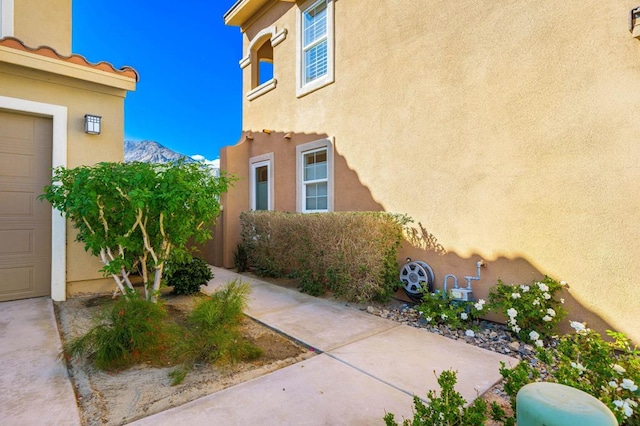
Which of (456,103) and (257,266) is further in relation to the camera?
(257,266)

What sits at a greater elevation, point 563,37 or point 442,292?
point 563,37

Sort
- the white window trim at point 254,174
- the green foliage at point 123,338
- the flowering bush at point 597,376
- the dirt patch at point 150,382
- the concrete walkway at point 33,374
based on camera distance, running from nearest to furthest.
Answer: the flowering bush at point 597,376 → the concrete walkway at point 33,374 → the dirt patch at point 150,382 → the green foliage at point 123,338 → the white window trim at point 254,174

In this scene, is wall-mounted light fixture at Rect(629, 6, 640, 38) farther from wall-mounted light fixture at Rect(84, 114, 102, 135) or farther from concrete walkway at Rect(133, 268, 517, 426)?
wall-mounted light fixture at Rect(84, 114, 102, 135)

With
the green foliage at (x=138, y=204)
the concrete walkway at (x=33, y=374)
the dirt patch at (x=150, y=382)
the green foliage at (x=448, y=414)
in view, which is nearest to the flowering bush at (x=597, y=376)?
the green foliage at (x=448, y=414)

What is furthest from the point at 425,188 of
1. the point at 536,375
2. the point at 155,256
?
the point at 155,256

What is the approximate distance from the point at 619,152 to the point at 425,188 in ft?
8.25

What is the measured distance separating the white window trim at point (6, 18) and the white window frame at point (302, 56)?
599 cm

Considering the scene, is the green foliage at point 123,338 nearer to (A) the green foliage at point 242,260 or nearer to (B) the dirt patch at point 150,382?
(B) the dirt patch at point 150,382

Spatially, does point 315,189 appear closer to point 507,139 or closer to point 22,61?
point 507,139

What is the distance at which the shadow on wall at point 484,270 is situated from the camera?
407cm

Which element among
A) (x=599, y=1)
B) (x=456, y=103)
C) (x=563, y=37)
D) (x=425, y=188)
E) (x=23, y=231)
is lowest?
(x=23, y=231)

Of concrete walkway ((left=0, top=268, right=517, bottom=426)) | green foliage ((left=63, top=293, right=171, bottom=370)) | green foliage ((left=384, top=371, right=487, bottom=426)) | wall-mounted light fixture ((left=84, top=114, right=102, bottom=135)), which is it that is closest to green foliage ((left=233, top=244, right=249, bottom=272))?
concrete walkway ((left=0, top=268, right=517, bottom=426))

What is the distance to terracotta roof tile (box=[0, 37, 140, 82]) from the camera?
Result: 4.97m

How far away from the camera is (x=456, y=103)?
5.26m
